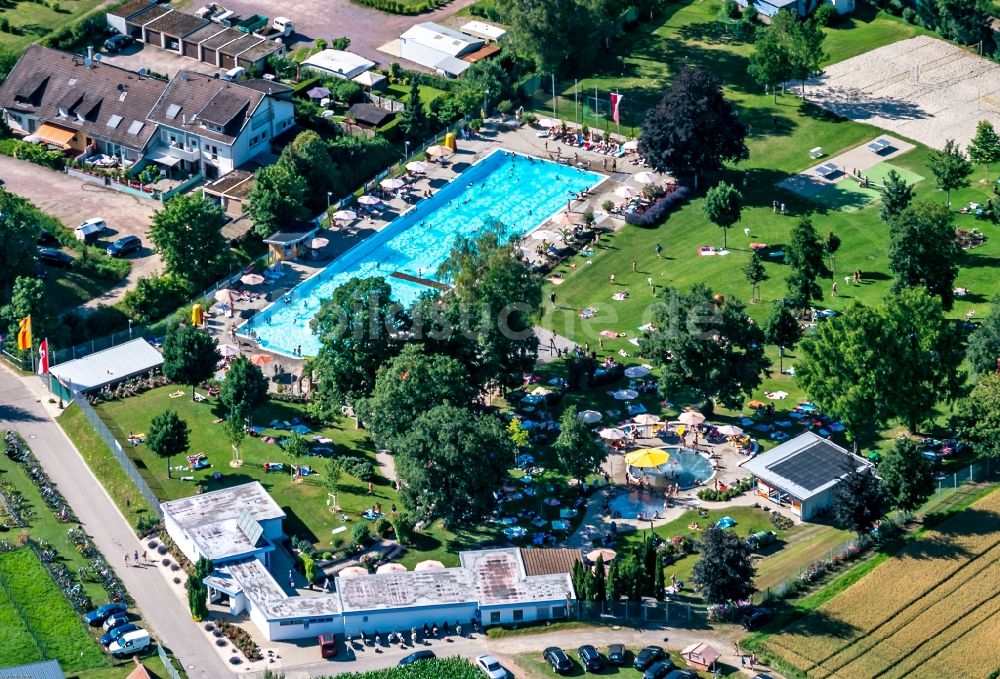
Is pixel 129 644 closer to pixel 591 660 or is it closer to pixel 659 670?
pixel 591 660

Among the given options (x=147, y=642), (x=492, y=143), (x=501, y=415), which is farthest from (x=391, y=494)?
(x=492, y=143)

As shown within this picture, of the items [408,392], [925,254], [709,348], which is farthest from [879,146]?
[408,392]

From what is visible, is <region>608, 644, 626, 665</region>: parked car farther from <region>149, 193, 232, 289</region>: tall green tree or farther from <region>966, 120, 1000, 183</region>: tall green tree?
<region>966, 120, 1000, 183</region>: tall green tree

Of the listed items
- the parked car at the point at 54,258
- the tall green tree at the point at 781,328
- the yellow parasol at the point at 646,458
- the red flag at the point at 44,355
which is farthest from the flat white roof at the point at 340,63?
the yellow parasol at the point at 646,458

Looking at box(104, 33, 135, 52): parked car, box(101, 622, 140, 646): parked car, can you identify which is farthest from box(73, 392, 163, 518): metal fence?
box(104, 33, 135, 52): parked car

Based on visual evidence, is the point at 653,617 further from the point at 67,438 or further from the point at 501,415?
the point at 67,438

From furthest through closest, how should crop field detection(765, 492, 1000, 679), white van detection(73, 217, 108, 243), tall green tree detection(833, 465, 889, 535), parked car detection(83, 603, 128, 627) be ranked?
1. white van detection(73, 217, 108, 243)
2. tall green tree detection(833, 465, 889, 535)
3. parked car detection(83, 603, 128, 627)
4. crop field detection(765, 492, 1000, 679)
